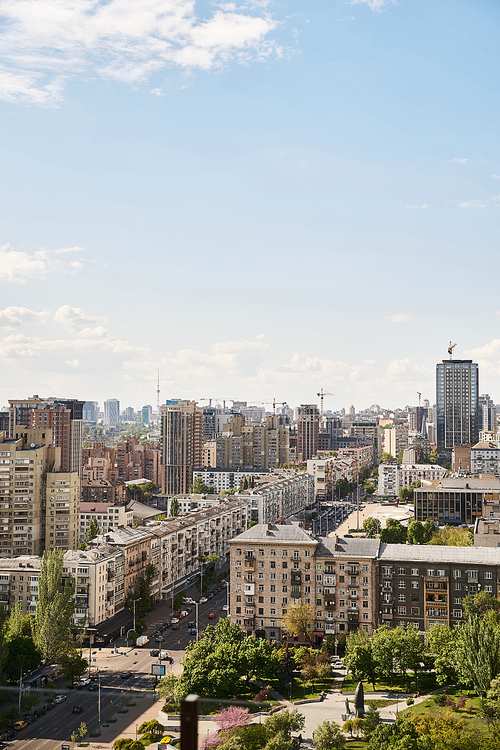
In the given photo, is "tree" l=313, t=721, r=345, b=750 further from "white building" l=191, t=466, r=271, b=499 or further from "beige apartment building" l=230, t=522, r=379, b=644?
"white building" l=191, t=466, r=271, b=499

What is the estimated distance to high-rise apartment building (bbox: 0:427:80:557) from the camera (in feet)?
181

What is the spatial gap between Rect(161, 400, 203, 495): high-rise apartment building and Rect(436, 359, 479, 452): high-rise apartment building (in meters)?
64.8

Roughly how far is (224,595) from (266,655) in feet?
70.0

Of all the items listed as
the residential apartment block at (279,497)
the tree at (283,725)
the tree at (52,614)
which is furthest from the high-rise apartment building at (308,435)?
the tree at (283,725)

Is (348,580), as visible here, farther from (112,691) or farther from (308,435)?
(308,435)

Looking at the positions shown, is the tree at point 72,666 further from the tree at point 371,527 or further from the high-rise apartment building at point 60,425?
the high-rise apartment building at point 60,425

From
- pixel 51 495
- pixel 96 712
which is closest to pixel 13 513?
pixel 51 495

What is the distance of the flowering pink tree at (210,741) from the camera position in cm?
2533

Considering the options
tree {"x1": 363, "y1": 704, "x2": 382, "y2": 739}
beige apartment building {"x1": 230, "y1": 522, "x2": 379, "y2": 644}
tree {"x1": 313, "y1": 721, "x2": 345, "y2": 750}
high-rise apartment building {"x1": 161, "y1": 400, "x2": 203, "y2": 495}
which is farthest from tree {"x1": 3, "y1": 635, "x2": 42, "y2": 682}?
high-rise apartment building {"x1": 161, "y1": 400, "x2": 203, "y2": 495}

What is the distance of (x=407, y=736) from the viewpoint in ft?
75.9

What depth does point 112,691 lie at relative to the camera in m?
33.2

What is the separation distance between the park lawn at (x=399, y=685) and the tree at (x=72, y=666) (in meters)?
12.8

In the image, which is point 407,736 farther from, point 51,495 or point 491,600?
point 51,495

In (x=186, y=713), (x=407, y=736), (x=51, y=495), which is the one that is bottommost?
(x=407, y=736)
